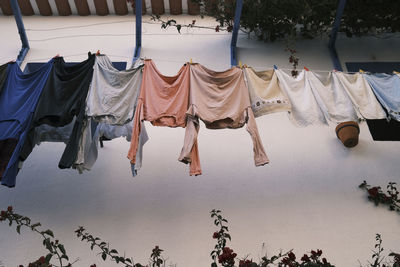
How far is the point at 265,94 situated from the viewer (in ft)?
16.0

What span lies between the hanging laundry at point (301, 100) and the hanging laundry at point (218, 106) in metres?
0.50

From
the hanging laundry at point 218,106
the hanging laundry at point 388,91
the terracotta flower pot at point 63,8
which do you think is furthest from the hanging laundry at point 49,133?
the terracotta flower pot at point 63,8

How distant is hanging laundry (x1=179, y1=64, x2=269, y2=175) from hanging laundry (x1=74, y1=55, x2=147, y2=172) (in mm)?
607

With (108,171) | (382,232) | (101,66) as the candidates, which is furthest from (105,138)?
(382,232)

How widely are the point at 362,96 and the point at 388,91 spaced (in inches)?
15.4

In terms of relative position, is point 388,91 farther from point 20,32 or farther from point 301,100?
point 20,32

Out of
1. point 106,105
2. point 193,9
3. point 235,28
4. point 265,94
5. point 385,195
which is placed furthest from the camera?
point 193,9

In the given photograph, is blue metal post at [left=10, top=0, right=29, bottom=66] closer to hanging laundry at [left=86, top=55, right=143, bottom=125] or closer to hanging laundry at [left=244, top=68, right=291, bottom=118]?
hanging laundry at [left=86, top=55, right=143, bottom=125]

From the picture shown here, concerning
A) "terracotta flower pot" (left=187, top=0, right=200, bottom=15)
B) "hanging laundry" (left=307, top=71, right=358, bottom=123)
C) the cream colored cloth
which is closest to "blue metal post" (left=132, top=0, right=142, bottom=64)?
"terracotta flower pot" (left=187, top=0, right=200, bottom=15)

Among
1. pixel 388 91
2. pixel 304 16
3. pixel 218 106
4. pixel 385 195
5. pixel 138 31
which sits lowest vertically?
pixel 385 195

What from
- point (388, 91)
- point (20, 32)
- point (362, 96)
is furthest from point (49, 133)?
point (388, 91)

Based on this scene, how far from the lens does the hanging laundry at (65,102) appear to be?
435 centimetres

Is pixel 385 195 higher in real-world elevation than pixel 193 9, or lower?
lower

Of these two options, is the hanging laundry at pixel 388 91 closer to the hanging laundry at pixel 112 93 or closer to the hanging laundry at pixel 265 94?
the hanging laundry at pixel 265 94
